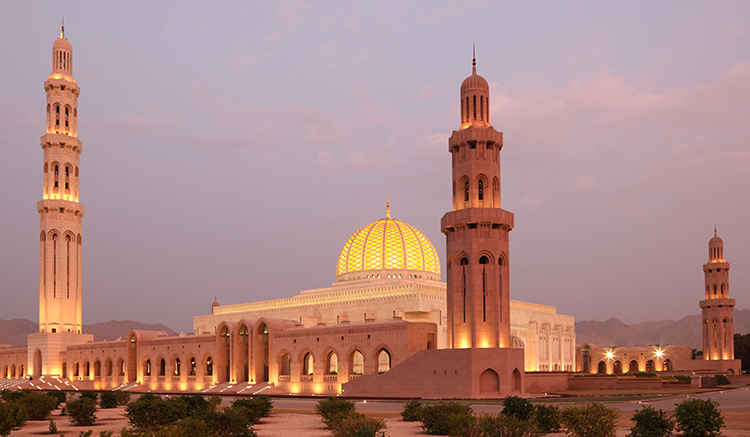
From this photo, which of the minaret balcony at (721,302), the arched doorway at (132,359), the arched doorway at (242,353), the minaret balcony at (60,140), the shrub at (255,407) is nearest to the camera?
the shrub at (255,407)

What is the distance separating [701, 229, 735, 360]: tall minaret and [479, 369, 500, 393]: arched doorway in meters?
38.3

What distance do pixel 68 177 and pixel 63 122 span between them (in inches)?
177

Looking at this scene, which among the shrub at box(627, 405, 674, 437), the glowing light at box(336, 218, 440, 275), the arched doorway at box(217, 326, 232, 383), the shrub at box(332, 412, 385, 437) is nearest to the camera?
the shrub at box(332, 412, 385, 437)

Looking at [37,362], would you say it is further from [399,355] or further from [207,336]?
[399,355]

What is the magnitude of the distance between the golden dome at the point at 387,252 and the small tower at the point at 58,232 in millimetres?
20814

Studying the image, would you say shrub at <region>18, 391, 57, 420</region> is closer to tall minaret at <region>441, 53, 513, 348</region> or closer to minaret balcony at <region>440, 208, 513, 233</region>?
tall minaret at <region>441, 53, 513, 348</region>

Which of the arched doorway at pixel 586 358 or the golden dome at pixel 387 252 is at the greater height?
the golden dome at pixel 387 252

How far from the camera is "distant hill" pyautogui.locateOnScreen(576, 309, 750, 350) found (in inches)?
5404

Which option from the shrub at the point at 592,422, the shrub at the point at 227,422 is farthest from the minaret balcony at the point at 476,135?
the shrub at the point at 592,422

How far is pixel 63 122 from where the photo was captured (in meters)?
60.3

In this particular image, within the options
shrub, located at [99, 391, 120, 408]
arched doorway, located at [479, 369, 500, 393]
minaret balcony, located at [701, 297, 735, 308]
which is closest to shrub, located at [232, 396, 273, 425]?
shrub, located at [99, 391, 120, 408]

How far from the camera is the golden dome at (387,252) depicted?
56594mm

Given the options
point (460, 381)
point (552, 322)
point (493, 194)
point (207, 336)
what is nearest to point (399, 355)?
point (460, 381)

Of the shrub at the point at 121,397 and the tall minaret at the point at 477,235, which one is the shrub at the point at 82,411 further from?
the tall minaret at the point at 477,235
